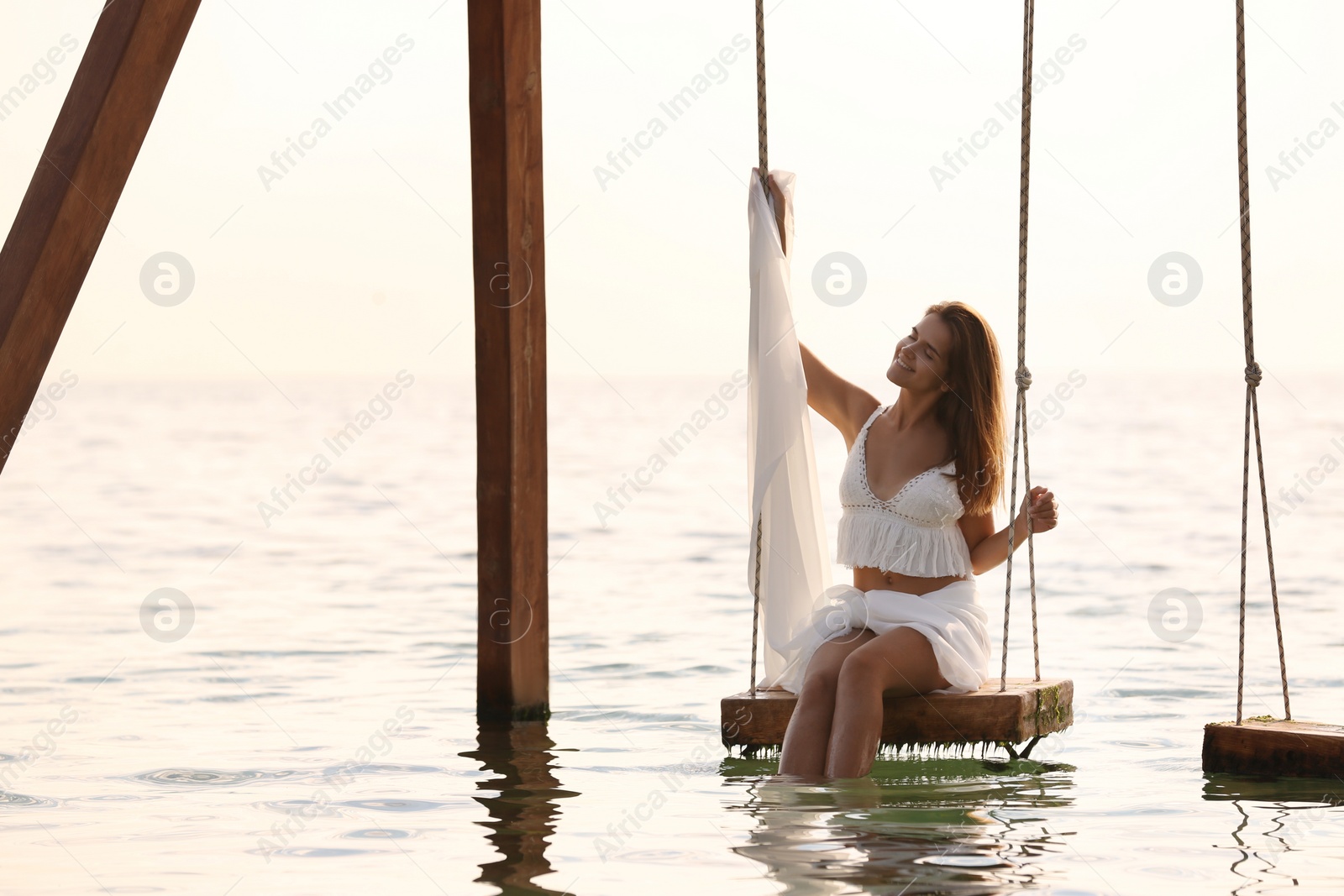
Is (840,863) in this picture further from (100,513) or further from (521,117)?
(100,513)

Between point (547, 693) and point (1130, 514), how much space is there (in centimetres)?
884

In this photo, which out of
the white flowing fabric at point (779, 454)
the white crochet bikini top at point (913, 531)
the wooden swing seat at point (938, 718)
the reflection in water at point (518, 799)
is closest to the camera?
the reflection in water at point (518, 799)

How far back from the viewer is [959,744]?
11.7 feet

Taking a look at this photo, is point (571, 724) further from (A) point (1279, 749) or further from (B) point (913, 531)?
(A) point (1279, 749)

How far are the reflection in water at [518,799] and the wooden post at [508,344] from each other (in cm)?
16

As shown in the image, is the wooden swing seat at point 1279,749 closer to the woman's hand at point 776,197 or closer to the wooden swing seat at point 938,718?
the wooden swing seat at point 938,718

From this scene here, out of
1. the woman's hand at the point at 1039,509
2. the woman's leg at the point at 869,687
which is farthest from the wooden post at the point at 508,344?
the woman's hand at the point at 1039,509

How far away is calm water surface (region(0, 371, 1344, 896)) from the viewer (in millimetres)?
3002

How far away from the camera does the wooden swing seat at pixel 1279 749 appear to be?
3.41m

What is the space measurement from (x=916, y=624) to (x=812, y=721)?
0.36 metres

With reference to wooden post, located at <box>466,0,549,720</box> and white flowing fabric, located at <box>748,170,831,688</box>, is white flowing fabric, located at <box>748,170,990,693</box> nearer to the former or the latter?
white flowing fabric, located at <box>748,170,831,688</box>

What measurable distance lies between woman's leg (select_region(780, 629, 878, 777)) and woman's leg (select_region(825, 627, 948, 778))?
0.08 feet

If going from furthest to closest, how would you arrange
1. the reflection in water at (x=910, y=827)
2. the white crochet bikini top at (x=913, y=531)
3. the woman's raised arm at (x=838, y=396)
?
the woman's raised arm at (x=838, y=396)
the white crochet bikini top at (x=913, y=531)
the reflection in water at (x=910, y=827)

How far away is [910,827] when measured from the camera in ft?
10.5
